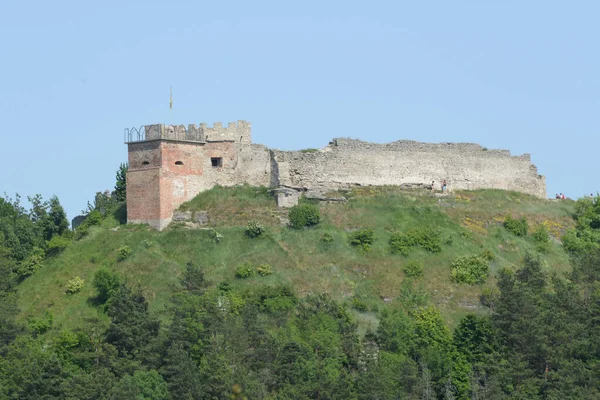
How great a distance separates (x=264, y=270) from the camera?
65.5 meters

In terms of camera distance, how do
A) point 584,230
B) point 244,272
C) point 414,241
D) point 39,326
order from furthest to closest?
point 584,230 < point 414,241 < point 244,272 < point 39,326

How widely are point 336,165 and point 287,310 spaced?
38.3 feet

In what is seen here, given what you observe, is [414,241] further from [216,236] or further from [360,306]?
[216,236]

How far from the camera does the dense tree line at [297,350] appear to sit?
59000 mm

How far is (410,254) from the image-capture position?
2662 inches

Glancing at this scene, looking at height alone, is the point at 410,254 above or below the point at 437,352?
above

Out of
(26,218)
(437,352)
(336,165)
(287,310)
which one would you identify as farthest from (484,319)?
(26,218)

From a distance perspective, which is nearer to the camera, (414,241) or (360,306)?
(360,306)

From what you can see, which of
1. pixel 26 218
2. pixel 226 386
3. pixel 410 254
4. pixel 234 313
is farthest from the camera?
pixel 26 218

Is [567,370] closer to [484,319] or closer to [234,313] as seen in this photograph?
[484,319]

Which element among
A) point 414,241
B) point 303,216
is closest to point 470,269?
point 414,241

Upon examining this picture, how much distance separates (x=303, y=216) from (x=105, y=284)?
980 centimetres

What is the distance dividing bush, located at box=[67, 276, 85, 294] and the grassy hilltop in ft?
0.81

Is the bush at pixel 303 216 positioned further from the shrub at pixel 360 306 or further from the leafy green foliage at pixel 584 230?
the leafy green foliage at pixel 584 230
